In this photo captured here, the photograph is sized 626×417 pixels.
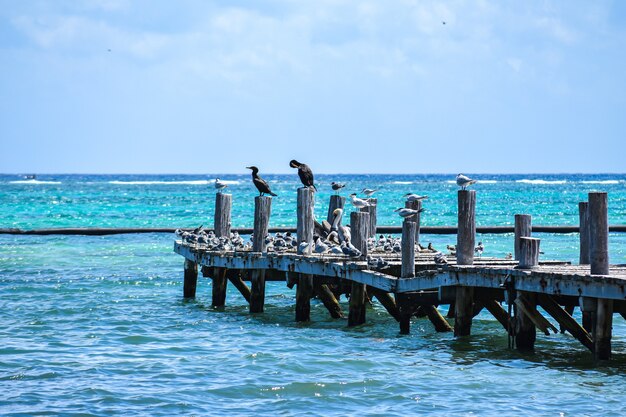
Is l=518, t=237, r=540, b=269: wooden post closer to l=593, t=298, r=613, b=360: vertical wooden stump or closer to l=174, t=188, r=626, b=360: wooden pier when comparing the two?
l=174, t=188, r=626, b=360: wooden pier

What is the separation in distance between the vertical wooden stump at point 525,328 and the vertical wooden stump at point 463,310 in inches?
36.9

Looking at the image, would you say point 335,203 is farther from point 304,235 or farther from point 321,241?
point 304,235

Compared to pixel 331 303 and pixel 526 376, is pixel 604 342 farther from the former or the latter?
pixel 331 303

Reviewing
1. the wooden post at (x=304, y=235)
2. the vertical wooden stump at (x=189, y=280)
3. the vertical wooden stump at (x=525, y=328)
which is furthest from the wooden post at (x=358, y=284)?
the vertical wooden stump at (x=189, y=280)

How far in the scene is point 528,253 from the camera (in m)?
15.9

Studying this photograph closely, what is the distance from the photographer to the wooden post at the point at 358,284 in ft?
63.1

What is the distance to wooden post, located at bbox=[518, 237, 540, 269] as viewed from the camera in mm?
15812

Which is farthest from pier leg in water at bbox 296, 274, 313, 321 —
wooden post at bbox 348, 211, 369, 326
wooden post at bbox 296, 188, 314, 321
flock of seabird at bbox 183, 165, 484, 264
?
wooden post at bbox 348, 211, 369, 326

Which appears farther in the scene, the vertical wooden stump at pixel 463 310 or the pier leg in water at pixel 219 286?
the pier leg in water at pixel 219 286

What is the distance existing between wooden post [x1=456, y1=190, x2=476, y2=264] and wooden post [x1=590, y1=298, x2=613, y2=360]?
2.59 m

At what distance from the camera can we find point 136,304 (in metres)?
23.8

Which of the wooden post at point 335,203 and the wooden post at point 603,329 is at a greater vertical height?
the wooden post at point 335,203

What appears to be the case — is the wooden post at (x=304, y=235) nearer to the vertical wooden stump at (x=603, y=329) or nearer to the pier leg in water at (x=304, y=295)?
the pier leg in water at (x=304, y=295)

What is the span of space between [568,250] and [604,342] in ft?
81.6
